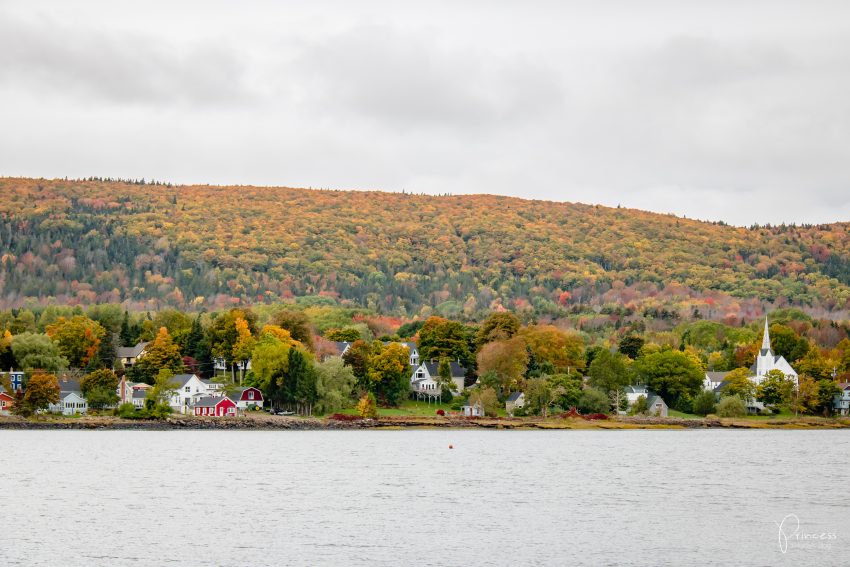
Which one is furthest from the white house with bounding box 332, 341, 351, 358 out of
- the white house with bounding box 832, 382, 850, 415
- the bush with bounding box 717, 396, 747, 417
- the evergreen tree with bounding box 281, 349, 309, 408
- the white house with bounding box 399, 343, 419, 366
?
the white house with bounding box 832, 382, 850, 415

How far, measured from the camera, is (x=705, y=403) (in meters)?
128

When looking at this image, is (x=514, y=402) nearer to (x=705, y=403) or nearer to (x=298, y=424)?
(x=705, y=403)

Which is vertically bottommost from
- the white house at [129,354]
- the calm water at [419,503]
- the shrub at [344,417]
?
the calm water at [419,503]

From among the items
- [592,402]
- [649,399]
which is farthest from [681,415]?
[592,402]

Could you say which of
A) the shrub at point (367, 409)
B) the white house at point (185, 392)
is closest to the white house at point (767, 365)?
the shrub at point (367, 409)

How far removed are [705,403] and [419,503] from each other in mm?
77409

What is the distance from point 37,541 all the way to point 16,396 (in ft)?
247

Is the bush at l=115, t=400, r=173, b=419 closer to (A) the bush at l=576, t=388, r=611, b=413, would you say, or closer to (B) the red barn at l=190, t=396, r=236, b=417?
(B) the red barn at l=190, t=396, r=236, b=417

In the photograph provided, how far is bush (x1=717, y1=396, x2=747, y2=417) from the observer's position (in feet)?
415

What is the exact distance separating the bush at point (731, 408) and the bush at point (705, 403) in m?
1.39

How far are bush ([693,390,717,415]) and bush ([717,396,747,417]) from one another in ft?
4.56

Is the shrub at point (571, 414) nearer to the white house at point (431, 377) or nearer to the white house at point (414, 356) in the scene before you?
the white house at point (431, 377)

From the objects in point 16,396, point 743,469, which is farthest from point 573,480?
point 16,396

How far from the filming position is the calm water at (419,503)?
143 feet
